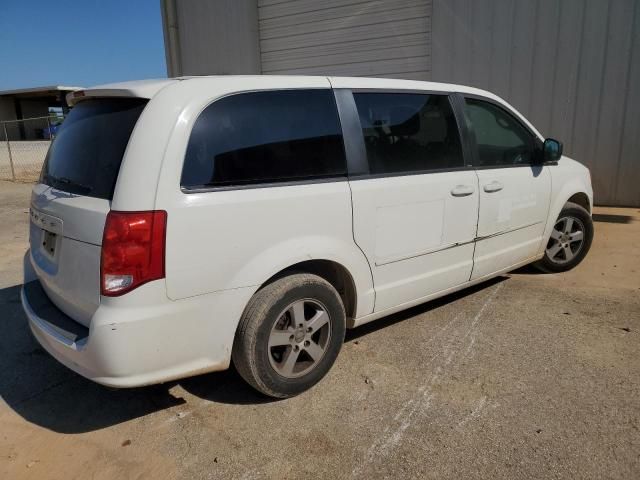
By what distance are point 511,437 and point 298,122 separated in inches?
78.3

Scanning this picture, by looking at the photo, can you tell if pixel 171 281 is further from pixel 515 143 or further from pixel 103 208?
pixel 515 143

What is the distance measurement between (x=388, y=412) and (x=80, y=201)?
194 cm

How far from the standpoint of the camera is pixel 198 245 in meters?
2.37

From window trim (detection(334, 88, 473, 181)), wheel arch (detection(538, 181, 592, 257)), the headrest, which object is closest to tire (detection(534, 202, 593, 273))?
wheel arch (detection(538, 181, 592, 257))

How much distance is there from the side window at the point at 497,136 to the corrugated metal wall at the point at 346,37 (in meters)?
4.86

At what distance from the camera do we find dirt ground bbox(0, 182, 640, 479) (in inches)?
91.7

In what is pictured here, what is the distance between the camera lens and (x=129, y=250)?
2.24 meters

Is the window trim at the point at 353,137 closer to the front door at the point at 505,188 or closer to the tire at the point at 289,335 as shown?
the tire at the point at 289,335

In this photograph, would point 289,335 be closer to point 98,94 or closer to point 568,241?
point 98,94

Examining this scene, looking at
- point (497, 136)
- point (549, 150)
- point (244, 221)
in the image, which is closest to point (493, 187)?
point (497, 136)

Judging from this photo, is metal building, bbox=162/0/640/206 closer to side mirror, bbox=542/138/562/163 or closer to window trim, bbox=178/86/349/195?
side mirror, bbox=542/138/562/163

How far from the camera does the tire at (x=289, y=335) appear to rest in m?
2.63

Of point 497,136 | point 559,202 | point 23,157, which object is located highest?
point 497,136

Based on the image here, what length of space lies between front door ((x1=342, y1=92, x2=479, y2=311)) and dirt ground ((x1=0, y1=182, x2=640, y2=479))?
50 centimetres
